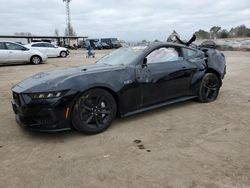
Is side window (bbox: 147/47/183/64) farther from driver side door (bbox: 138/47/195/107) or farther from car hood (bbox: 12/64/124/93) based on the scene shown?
car hood (bbox: 12/64/124/93)

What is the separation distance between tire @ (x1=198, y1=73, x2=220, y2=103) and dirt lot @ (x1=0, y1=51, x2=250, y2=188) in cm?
71

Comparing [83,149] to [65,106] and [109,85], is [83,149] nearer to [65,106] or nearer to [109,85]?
[65,106]

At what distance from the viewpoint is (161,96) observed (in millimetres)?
5207

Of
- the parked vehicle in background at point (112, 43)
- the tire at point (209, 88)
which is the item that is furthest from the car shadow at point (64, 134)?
the parked vehicle in background at point (112, 43)

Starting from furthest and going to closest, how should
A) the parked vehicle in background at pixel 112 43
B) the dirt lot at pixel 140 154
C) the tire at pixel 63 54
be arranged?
1. the parked vehicle in background at pixel 112 43
2. the tire at pixel 63 54
3. the dirt lot at pixel 140 154

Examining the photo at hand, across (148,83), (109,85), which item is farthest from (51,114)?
(148,83)

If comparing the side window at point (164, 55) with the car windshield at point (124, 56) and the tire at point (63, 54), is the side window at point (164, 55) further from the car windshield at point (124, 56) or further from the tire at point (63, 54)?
the tire at point (63, 54)

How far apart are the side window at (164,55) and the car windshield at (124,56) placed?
0.23 meters

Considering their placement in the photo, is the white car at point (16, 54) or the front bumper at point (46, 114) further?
the white car at point (16, 54)

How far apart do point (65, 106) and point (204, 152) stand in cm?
198

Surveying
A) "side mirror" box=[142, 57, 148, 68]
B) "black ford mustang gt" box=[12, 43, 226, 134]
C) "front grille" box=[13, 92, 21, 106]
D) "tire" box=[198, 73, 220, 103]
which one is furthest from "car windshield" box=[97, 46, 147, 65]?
"front grille" box=[13, 92, 21, 106]

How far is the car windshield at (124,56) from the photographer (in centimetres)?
511

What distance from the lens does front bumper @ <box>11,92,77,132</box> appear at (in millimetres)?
4004

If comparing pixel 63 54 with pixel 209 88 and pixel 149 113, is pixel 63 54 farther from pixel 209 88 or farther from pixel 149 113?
pixel 149 113
